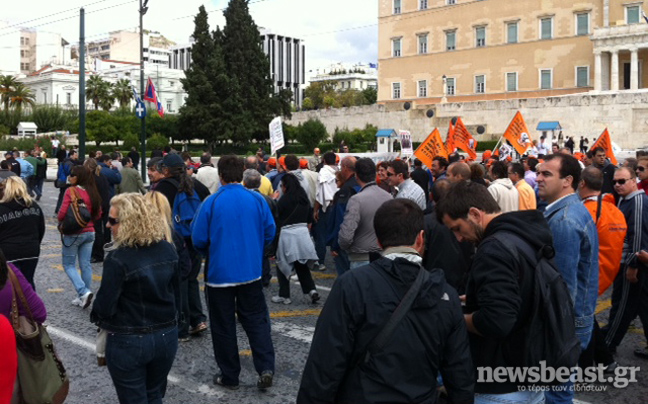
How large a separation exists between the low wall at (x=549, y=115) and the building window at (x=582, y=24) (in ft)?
28.2

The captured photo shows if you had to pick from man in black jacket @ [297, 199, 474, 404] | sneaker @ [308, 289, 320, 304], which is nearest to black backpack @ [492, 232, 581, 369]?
man in black jacket @ [297, 199, 474, 404]

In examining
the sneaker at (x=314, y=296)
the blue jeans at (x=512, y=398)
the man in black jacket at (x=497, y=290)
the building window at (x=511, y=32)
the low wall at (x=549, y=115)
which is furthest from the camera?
the building window at (x=511, y=32)

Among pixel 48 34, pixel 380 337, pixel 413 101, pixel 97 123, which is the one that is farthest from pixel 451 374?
pixel 48 34

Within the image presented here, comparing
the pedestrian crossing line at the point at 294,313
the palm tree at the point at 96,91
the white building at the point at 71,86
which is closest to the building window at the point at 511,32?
the palm tree at the point at 96,91

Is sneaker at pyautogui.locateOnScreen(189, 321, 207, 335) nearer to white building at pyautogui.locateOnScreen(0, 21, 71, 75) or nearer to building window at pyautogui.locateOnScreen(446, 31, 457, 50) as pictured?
building window at pyautogui.locateOnScreen(446, 31, 457, 50)

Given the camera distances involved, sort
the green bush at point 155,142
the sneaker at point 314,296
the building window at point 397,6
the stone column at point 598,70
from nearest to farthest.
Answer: the sneaker at point 314,296
the green bush at point 155,142
the stone column at point 598,70
the building window at point 397,6

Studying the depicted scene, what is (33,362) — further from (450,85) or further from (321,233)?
(450,85)

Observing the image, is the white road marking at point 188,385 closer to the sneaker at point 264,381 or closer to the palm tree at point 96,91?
the sneaker at point 264,381

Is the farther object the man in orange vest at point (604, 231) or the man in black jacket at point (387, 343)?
the man in orange vest at point (604, 231)

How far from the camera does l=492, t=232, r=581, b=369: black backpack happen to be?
123 inches

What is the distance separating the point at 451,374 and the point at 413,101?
6394 cm

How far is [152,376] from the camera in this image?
4.20 meters

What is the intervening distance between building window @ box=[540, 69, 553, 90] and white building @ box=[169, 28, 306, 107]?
4185 inches

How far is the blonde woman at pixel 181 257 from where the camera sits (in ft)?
18.0
